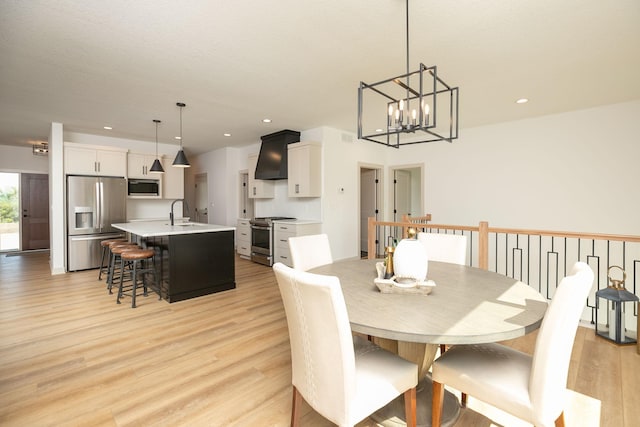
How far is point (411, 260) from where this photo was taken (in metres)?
1.65

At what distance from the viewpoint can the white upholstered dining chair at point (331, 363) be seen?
1.10 metres

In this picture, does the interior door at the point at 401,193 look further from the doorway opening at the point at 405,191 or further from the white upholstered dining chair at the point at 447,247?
the white upholstered dining chair at the point at 447,247

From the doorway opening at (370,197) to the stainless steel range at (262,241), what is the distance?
2.24 meters

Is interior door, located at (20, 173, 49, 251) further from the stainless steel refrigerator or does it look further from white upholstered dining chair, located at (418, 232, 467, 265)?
white upholstered dining chair, located at (418, 232, 467, 265)

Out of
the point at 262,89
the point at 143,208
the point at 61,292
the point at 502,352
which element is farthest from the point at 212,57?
the point at 143,208

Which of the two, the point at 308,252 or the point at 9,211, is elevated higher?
the point at 9,211

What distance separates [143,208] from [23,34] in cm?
479

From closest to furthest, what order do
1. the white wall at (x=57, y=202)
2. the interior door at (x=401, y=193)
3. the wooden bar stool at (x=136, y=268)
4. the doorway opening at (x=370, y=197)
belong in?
1. the wooden bar stool at (x=136, y=268)
2. the white wall at (x=57, y=202)
3. the doorway opening at (x=370, y=197)
4. the interior door at (x=401, y=193)

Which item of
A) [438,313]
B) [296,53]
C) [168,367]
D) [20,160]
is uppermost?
[296,53]

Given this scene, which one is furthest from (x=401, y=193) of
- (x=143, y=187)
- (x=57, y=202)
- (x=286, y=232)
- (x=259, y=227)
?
(x=57, y=202)

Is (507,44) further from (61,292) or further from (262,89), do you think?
(61,292)

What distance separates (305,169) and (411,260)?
396 cm

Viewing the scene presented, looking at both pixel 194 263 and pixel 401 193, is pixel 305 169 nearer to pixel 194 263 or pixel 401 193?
pixel 194 263

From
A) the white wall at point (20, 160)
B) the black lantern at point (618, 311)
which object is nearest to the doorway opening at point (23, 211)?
the white wall at point (20, 160)
